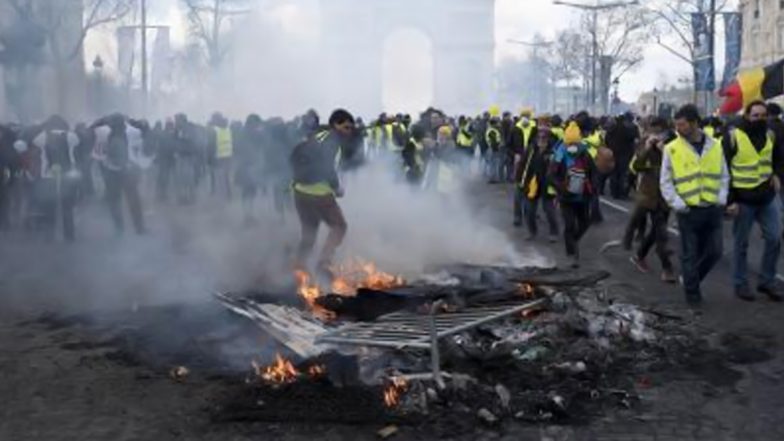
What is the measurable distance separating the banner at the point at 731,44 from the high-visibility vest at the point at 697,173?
1800 cm

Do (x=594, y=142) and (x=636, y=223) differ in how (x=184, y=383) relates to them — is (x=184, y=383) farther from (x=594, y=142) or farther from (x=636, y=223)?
(x=594, y=142)

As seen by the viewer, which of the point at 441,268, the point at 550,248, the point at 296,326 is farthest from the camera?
the point at 550,248

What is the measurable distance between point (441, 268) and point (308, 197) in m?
1.36

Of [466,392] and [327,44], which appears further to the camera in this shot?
[327,44]

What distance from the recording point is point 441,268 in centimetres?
805

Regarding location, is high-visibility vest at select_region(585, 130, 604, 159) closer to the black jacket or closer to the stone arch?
the black jacket

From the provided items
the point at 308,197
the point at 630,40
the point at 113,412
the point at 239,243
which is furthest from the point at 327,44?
the point at 630,40

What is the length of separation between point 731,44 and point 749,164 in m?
19.4

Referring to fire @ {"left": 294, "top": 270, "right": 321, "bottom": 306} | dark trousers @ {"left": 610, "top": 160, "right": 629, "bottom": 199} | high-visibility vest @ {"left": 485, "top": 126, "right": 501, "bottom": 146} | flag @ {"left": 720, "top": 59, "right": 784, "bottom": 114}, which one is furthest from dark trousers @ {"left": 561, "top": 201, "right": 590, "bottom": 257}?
high-visibility vest @ {"left": 485, "top": 126, "right": 501, "bottom": 146}

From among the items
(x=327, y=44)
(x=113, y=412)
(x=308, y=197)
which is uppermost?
(x=327, y=44)

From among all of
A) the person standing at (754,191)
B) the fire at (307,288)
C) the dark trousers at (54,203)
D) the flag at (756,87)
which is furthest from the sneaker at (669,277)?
the dark trousers at (54,203)

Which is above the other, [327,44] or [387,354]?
[327,44]

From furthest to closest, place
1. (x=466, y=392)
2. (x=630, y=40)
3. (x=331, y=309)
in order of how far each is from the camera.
Result: (x=630, y=40) → (x=331, y=309) → (x=466, y=392)

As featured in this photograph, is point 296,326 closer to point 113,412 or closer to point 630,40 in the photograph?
point 113,412
